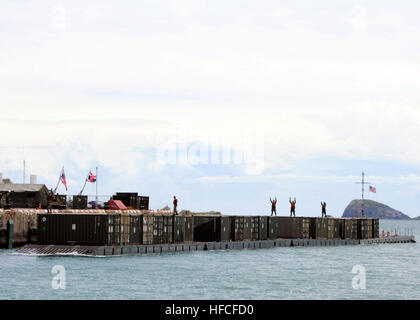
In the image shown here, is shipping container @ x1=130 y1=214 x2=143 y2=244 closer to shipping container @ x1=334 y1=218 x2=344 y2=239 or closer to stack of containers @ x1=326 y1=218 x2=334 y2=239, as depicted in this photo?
stack of containers @ x1=326 y1=218 x2=334 y2=239

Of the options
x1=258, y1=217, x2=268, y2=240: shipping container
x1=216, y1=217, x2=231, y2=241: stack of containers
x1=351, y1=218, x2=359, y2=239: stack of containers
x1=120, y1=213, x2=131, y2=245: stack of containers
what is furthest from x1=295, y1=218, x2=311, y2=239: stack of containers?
x1=120, y1=213, x2=131, y2=245: stack of containers

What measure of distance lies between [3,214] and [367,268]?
167ft

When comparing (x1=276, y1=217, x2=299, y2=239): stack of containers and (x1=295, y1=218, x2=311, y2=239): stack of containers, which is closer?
(x1=276, y1=217, x2=299, y2=239): stack of containers

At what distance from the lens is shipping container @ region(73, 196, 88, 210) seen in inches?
5020

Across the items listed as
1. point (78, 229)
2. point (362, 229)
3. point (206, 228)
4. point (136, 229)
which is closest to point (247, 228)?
point (206, 228)

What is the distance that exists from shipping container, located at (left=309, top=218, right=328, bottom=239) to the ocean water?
109 ft

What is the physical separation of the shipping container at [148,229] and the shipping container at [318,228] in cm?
4756

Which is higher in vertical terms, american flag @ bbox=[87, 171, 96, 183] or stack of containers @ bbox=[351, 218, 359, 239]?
american flag @ bbox=[87, 171, 96, 183]

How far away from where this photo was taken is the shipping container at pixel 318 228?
134250 mm

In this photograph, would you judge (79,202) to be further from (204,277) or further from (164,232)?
(204,277)

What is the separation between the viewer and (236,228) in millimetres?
114125

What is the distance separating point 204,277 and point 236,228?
142 feet
